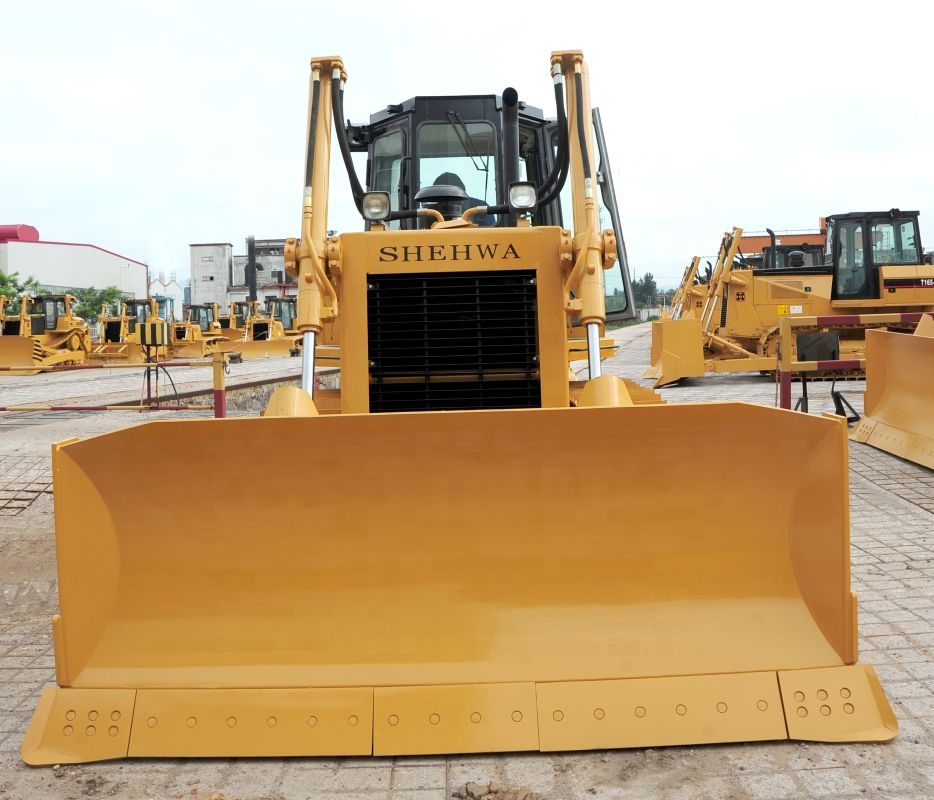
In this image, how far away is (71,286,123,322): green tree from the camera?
61250mm

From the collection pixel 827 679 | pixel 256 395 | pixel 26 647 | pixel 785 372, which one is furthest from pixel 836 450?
pixel 256 395

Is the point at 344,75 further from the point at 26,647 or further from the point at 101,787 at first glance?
the point at 101,787

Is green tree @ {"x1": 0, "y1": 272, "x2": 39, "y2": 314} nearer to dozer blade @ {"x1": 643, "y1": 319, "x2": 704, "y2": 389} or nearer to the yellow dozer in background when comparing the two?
dozer blade @ {"x1": 643, "y1": 319, "x2": 704, "y2": 389}

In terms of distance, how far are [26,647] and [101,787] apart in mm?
1617

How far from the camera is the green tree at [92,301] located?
61250 millimetres

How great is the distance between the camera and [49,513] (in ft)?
22.0

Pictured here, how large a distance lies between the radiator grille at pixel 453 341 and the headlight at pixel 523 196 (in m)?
0.44

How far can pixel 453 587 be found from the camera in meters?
3.03

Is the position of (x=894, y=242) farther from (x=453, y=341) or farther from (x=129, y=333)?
(x=129, y=333)

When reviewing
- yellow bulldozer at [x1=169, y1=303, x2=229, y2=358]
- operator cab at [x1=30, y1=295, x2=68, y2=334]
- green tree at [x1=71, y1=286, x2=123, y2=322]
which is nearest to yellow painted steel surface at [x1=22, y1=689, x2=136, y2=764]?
yellow bulldozer at [x1=169, y1=303, x2=229, y2=358]

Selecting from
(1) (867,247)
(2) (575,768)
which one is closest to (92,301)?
(1) (867,247)

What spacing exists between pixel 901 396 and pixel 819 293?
11.3 meters

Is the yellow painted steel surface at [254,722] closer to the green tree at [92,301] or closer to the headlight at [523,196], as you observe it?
the headlight at [523,196]

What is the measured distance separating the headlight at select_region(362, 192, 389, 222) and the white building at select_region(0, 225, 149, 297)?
66.2m
